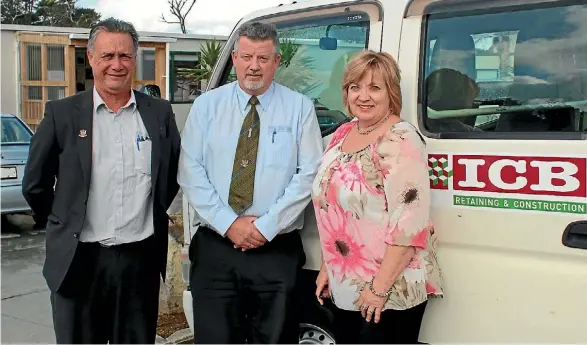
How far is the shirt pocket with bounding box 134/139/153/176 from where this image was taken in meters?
2.81

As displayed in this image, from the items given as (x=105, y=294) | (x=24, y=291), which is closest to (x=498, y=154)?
(x=105, y=294)

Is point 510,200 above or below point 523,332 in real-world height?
above

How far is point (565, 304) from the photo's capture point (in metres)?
2.38

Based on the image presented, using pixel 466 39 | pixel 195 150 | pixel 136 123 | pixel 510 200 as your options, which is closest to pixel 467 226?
pixel 510 200

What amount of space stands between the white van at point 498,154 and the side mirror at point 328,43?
0.66 ft

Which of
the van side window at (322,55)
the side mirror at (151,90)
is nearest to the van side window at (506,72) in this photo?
the van side window at (322,55)

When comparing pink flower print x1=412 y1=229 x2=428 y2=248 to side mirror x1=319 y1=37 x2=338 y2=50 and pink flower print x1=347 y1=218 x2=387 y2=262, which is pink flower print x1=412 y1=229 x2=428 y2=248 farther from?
side mirror x1=319 y1=37 x2=338 y2=50

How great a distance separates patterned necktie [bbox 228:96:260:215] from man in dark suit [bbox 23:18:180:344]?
1.03ft

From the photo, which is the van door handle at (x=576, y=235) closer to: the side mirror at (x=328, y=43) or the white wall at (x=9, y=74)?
the side mirror at (x=328, y=43)

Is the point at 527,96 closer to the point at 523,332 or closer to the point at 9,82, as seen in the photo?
the point at 523,332

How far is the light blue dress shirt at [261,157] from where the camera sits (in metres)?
2.78

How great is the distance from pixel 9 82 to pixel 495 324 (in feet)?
49.0

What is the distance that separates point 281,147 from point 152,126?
0.57 m

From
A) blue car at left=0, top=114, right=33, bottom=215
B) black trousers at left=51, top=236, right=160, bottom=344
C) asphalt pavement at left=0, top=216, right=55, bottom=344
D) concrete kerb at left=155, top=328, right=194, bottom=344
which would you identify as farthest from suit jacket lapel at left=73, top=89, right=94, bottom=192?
blue car at left=0, top=114, right=33, bottom=215
